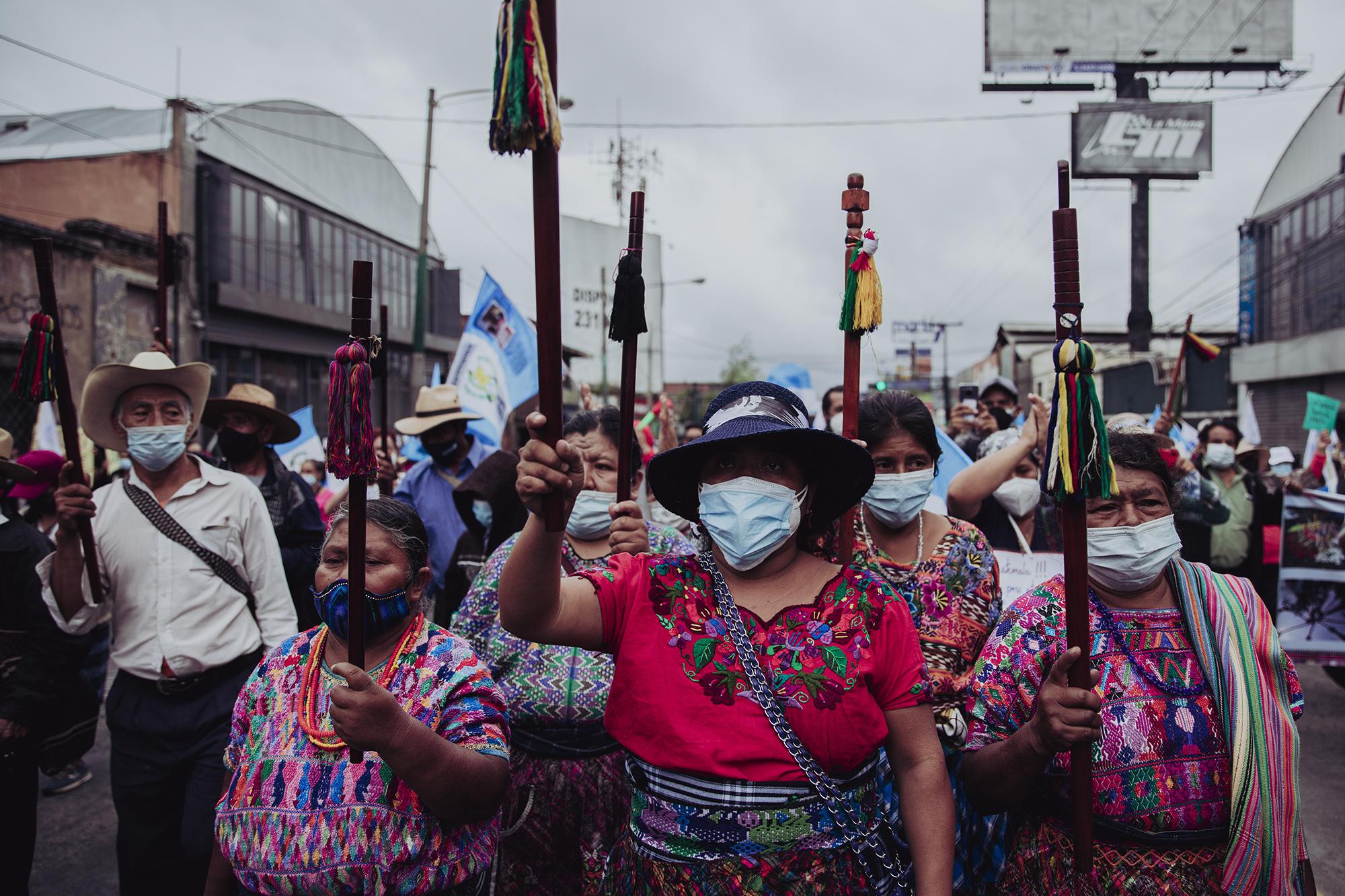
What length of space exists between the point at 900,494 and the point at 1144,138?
2377 cm

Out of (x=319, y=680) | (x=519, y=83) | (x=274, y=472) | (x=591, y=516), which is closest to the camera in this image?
(x=519, y=83)

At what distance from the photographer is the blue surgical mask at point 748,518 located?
1.98 meters

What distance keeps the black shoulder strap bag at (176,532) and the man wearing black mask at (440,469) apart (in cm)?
126

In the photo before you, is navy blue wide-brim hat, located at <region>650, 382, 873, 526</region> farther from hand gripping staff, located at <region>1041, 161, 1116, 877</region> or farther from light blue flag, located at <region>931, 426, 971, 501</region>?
light blue flag, located at <region>931, 426, 971, 501</region>

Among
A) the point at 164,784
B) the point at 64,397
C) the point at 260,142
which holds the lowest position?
the point at 164,784

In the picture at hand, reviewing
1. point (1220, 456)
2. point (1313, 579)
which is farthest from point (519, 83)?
point (1220, 456)

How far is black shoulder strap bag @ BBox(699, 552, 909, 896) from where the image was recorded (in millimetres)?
1832

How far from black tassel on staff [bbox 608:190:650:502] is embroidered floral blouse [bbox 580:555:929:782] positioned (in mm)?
666

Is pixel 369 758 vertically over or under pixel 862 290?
under

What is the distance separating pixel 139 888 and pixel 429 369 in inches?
1128

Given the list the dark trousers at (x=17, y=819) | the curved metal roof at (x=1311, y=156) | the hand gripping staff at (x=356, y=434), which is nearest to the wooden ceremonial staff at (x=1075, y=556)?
the hand gripping staff at (x=356, y=434)

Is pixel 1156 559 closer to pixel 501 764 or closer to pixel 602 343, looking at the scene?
pixel 501 764

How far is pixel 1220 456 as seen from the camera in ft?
22.7

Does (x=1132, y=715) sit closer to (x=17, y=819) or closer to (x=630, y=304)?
(x=630, y=304)
